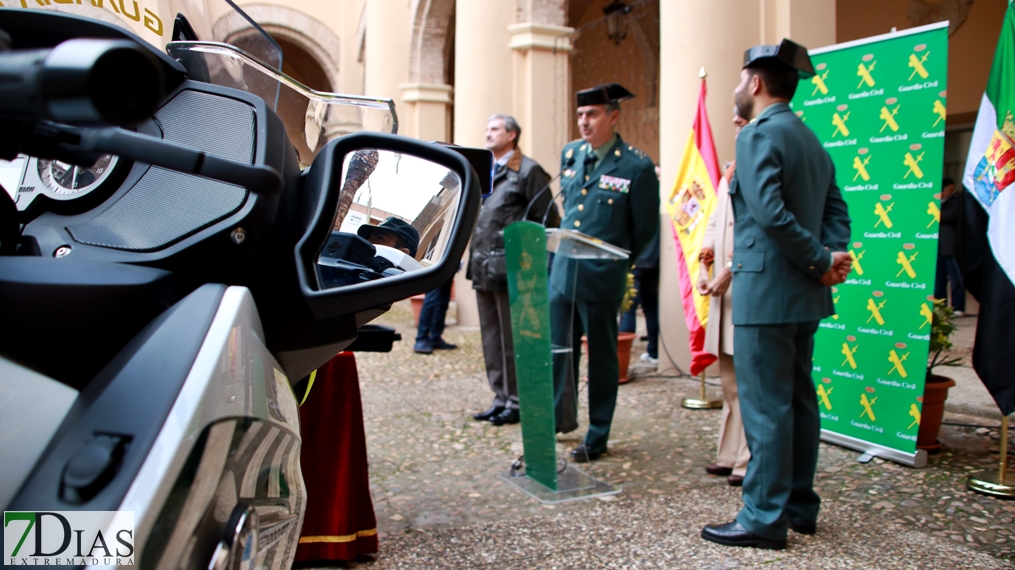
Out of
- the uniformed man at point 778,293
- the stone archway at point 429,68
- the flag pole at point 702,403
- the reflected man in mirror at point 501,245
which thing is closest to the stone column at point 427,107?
the stone archway at point 429,68

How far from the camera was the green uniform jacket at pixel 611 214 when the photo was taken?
4.36 m

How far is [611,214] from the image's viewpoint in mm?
4492

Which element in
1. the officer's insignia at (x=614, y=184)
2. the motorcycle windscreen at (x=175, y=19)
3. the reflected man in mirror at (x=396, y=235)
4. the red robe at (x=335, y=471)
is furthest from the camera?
the officer's insignia at (x=614, y=184)

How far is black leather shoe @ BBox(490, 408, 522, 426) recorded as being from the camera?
5238 mm

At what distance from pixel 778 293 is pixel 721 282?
829 mm

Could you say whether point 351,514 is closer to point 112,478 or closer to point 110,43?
point 112,478

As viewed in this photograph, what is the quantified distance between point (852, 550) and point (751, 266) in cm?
116

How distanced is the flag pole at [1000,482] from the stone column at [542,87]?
604 cm

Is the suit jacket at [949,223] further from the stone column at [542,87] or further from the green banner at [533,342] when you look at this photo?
the green banner at [533,342]

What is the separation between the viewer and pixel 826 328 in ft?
15.0

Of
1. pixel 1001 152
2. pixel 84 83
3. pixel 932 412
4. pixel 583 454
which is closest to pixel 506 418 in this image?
pixel 583 454

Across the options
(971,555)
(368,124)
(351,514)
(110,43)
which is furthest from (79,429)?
(971,555)

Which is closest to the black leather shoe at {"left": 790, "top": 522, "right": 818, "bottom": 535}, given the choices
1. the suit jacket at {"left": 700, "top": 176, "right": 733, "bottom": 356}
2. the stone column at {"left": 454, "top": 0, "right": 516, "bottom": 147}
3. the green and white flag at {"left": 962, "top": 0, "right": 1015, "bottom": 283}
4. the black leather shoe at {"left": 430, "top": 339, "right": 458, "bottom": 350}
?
the suit jacket at {"left": 700, "top": 176, "right": 733, "bottom": 356}

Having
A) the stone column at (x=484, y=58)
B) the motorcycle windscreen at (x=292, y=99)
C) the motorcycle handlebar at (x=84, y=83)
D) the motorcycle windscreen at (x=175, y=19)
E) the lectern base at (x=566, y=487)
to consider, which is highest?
the stone column at (x=484, y=58)
